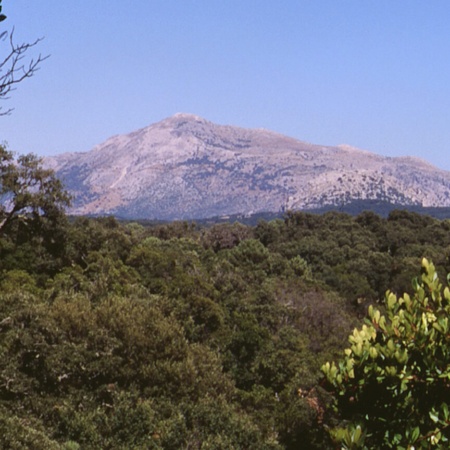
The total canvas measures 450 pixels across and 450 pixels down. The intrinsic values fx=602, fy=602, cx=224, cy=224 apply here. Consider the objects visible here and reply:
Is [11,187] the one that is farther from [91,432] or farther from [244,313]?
[91,432]

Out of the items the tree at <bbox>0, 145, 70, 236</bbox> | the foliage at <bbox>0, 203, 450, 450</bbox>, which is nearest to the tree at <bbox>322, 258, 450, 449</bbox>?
the foliage at <bbox>0, 203, 450, 450</bbox>

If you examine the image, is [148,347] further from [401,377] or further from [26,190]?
[401,377]

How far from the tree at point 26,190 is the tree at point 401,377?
30682 mm

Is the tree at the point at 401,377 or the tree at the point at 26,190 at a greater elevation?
the tree at the point at 26,190

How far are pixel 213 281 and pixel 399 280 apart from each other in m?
25.1

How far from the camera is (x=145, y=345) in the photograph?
24938mm

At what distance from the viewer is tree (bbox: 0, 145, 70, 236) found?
3556 cm

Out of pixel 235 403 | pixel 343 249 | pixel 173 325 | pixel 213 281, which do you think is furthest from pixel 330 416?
pixel 343 249

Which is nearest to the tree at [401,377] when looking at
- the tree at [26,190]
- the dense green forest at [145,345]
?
the dense green forest at [145,345]

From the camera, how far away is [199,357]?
26219mm

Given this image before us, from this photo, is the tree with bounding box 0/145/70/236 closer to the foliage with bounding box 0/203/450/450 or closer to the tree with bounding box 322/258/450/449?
the foliage with bounding box 0/203/450/450

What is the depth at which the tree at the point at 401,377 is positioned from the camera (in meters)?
6.73

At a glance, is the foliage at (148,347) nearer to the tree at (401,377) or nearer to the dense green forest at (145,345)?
the dense green forest at (145,345)

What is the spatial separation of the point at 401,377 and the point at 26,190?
106 feet
